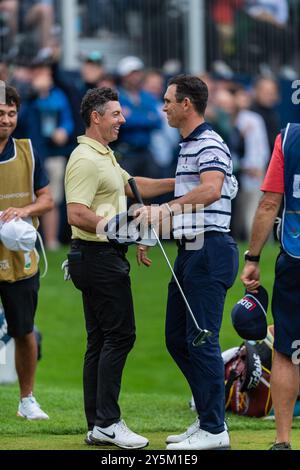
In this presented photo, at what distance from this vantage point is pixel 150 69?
64.6ft

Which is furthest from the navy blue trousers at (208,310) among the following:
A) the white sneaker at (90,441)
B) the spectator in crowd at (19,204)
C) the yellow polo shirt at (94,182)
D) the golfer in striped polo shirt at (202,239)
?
the spectator in crowd at (19,204)

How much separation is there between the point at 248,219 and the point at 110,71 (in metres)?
3.03

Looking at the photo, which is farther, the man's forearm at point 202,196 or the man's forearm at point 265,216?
the man's forearm at point 265,216

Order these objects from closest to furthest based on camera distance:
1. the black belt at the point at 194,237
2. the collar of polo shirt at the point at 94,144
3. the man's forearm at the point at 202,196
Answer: the man's forearm at the point at 202,196 < the black belt at the point at 194,237 < the collar of polo shirt at the point at 94,144

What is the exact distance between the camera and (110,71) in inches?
734

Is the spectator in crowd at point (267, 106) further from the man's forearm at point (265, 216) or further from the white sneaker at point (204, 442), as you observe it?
the white sneaker at point (204, 442)

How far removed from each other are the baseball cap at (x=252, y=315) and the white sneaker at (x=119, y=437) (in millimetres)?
948

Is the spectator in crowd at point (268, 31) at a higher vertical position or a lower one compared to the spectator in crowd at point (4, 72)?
higher

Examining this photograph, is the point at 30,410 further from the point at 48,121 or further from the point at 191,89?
the point at 48,121

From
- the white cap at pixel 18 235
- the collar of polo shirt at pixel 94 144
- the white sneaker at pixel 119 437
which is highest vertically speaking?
the collar of polo shirt at pixel 94 144

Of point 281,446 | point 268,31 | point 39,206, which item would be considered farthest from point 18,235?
point 268,31

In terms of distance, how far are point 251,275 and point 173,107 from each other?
116 cm

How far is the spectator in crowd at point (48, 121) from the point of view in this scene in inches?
658

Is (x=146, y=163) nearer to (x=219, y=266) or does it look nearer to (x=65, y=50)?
(x=65, y=50)
